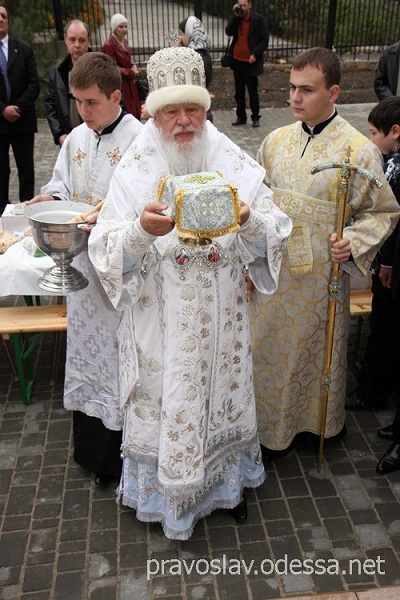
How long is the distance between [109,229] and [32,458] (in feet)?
6.34

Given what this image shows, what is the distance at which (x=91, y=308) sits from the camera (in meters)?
3.59

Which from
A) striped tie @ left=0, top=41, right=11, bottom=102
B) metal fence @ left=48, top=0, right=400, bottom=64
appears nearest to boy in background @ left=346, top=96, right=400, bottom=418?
striped tie @ left=0, top=41, right=11, bottom=102

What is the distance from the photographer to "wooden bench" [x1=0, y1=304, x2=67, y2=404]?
445 centimetres

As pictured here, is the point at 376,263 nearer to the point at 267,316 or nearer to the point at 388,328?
the point at 388,328

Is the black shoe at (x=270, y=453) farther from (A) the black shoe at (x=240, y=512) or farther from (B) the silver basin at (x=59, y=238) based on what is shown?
(B) the silver basin at (x=59, y=238)

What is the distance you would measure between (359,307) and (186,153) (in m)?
2.44

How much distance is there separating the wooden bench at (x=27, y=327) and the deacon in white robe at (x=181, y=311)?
142cm

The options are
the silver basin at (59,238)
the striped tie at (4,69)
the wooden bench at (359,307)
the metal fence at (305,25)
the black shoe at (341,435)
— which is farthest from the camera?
the metal fence at (305,25)

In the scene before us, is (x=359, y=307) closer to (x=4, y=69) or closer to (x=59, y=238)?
(x=59, y=238)

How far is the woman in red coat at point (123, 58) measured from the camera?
8250 millimetres

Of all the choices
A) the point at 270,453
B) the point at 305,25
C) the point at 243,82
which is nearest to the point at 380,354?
the point at 270,453

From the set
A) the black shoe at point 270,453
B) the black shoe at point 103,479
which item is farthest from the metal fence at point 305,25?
the black shoe at point 103,479

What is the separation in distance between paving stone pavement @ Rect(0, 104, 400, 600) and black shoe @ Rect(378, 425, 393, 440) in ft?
0.15

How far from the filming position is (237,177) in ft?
9.65
